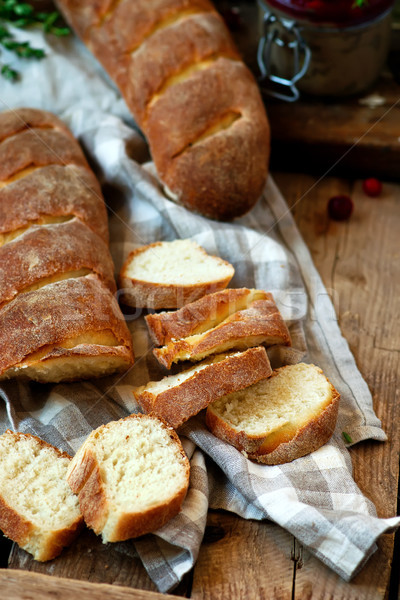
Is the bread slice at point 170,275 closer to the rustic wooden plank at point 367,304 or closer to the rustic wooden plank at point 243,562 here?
the rustic wooden plank at point 367,304

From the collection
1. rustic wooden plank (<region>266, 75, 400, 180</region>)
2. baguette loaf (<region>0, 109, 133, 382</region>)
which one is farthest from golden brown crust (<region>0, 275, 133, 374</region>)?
rustic wooden plank (<region>266, 75, 400, 180</region>)

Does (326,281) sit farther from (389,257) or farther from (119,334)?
(119,334)

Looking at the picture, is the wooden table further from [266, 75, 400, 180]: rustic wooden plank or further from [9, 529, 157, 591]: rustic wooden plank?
[266, 75, 400, 180]: rustic wooden plank

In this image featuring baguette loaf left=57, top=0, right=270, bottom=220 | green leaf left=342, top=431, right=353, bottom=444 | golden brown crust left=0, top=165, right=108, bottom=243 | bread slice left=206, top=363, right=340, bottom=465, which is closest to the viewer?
bread slice left=206, top=363, right=340, bottom=465

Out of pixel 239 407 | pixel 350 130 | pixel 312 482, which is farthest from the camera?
pixel 350 130

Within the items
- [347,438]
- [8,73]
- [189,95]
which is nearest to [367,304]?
[347,438]

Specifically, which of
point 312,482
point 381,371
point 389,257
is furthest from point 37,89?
point 312,482
